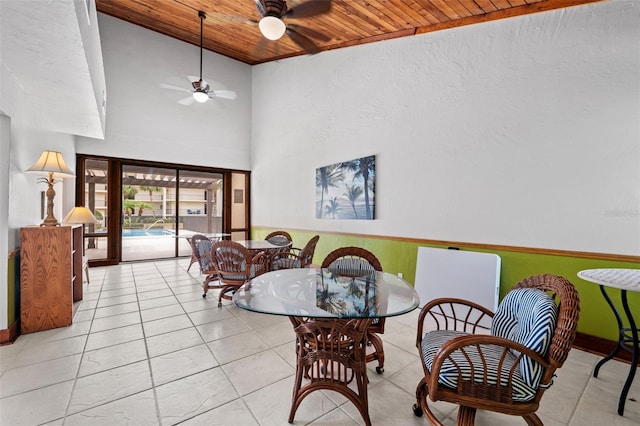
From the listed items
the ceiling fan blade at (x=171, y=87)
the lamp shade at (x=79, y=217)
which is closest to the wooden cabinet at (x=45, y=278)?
the lamp shade at (x=79, y=217)

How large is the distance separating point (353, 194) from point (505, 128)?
2297 mm

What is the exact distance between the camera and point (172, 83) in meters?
A: 6.43

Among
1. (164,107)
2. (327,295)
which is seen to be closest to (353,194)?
(327,295)

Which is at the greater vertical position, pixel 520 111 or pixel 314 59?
pixel 314 59

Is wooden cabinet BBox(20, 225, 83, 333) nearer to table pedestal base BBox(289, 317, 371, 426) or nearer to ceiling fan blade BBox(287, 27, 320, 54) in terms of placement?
table pedestal base BBox(289, 317, 371, 426)

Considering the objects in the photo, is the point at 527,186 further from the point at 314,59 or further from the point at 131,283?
the point at 131,283

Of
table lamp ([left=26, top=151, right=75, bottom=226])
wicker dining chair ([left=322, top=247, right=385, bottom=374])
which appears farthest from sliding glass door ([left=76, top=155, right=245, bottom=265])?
wicker dining chair ([left=322, top=247, right=385, bottom=374])

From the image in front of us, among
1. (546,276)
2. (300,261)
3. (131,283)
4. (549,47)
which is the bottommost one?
(131,283)

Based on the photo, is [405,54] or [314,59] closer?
[405,54]

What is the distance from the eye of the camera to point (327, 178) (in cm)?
518

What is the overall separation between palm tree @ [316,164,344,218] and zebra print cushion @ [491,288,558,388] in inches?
138

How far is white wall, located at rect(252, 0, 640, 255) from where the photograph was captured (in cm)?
241

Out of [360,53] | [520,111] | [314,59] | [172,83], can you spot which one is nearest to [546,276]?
[520,111]

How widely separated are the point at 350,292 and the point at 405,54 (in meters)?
3.62
